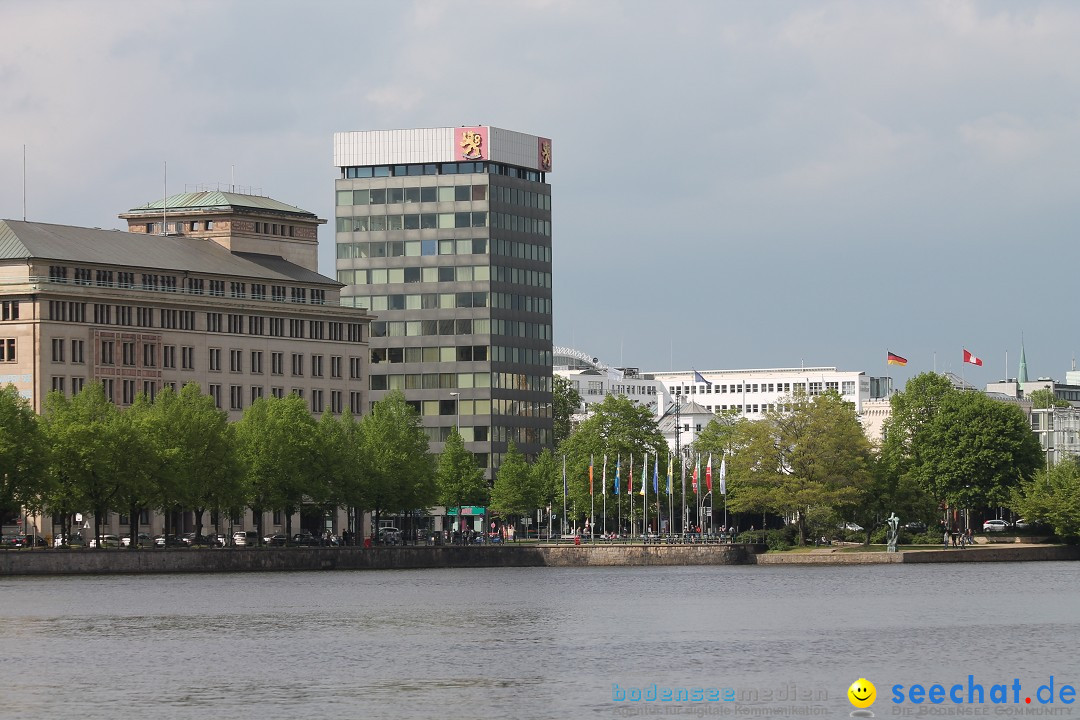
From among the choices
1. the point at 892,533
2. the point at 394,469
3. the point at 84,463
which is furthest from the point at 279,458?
the point at 892,533

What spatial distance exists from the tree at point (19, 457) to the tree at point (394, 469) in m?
39.2

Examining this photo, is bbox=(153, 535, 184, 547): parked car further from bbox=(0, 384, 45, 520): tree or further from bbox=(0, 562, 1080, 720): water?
bbox=(0, 562, 1080, 720): water

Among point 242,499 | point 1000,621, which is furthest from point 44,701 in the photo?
point 242,499

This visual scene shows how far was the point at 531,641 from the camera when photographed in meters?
96.3

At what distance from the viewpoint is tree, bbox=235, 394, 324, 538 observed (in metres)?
177

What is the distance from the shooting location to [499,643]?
9544 centimetres

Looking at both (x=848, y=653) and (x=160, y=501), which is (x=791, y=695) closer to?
(x=848, y=653)

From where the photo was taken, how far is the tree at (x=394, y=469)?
626ft

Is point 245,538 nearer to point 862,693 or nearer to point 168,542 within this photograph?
point 168,542

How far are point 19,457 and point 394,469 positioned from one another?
1847 inches

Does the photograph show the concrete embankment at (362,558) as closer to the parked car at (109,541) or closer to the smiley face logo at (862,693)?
the parked car at (109,541)

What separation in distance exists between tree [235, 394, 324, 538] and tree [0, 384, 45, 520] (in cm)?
2263

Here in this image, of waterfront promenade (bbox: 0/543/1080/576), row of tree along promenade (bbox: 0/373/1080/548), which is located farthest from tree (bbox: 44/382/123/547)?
waterfront promenade (bbox: 0/543/1080/576)

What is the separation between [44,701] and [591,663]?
21.6m
